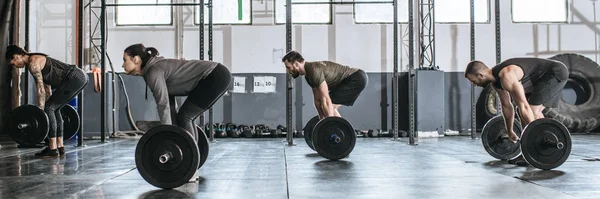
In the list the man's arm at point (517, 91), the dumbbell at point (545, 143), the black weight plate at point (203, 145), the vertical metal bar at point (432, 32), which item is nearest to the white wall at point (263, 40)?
the vertical metal bar at point (432, 32)

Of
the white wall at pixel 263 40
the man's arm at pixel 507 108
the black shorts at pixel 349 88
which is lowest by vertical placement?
the man's arm at pixel 507 108

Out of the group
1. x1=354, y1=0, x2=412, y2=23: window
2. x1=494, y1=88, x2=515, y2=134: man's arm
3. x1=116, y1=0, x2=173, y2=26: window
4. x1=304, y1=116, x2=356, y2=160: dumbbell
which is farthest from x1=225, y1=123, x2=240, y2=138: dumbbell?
x1=494, y1=88, x2=515, y2=134: man's arm

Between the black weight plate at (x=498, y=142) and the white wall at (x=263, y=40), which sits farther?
the white wall at (x=263, y=40)

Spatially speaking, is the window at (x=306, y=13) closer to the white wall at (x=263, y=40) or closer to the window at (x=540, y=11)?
the white wall at (x=263, y=40)

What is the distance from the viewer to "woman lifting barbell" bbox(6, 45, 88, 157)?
13.6 ft

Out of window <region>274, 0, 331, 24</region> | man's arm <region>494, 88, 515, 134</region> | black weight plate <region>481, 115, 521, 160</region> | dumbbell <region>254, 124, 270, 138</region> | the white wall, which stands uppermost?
window <region>274, 0, 331, 24</region>

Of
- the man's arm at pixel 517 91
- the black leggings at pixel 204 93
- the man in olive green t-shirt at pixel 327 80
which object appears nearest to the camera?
the black leggings at pixel 204 93

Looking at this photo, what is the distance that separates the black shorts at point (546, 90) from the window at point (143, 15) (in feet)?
20.4

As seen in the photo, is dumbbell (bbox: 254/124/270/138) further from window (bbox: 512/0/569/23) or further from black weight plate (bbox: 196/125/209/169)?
black weight plate (bbox: 196/125/209/169)

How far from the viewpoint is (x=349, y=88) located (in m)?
4.48

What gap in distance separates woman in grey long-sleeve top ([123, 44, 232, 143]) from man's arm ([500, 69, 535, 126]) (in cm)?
173

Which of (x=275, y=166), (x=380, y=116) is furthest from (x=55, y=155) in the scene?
(x=380, y=116)

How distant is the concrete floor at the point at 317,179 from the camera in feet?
7.47

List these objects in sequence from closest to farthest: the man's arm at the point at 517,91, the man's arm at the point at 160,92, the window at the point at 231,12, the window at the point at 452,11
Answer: the man's arm at the point at 160,92 → the man's arm at the point at 517,91 → the window at the point at 231,12 → the window at the point at 452,11
